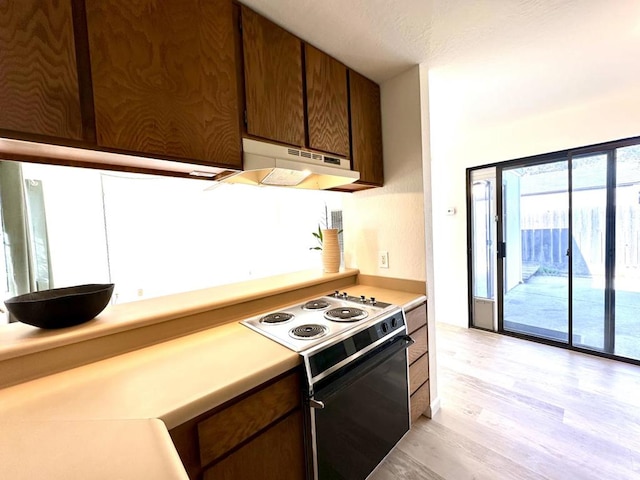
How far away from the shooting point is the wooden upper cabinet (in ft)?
5.01

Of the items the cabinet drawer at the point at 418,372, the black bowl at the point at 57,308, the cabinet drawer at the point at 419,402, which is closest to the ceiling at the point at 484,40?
the black bowl at the point at 57,308

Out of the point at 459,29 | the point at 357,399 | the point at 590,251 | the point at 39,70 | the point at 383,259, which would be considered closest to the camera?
the point at 39,70

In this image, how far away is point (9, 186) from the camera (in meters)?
2.00

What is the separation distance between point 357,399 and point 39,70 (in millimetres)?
1672

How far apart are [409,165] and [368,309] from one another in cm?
105

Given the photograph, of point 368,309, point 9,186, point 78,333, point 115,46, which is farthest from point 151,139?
point 9,186

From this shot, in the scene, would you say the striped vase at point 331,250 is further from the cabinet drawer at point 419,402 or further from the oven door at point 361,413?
the cabinet drawer at point 419,402

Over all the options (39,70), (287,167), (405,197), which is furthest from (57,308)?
(405,197)

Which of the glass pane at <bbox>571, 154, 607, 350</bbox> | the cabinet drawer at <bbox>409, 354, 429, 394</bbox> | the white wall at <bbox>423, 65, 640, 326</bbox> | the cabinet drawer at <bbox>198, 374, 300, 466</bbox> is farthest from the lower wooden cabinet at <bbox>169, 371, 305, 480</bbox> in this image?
the glass pane at <bbox>571, 154, 607, 350</bbox>

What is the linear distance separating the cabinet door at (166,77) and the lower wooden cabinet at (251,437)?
94 centimetres

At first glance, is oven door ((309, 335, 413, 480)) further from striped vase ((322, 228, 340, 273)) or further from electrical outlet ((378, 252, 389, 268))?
striped vase ((322, 228, 340, 273))

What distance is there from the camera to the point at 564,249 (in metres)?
2.81

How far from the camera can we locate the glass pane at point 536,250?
2.84 metres

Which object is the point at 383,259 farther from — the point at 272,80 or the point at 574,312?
the point at 574,312
